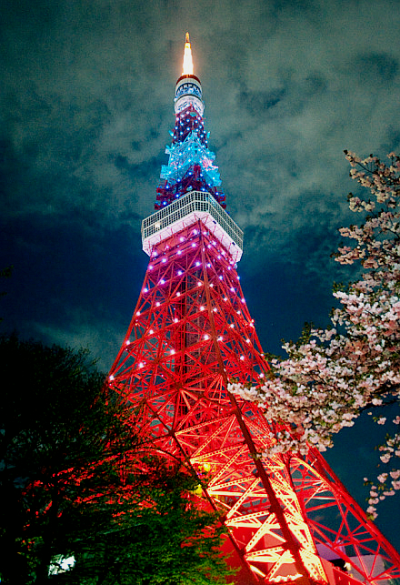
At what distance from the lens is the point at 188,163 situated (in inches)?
1011

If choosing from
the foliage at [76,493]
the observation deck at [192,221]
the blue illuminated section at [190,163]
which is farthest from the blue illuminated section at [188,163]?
the foliage at [76,493]

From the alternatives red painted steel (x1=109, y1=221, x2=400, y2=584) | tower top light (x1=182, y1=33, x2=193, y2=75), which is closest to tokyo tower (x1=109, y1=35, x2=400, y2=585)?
red painted steel (x1=109, y1=221, x2=400, y2=584)

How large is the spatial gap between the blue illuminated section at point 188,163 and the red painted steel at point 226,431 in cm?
443

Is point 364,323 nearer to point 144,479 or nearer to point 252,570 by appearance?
point 144,479

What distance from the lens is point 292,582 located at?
29.7 feet

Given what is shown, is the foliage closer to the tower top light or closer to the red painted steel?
the red painted steel

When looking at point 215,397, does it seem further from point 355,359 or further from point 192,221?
point 355,359

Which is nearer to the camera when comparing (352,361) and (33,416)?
(352,361)

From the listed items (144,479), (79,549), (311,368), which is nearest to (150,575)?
(79,549)

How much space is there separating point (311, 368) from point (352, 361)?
0.61 metres

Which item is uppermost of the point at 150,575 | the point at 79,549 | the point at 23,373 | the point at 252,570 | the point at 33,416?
the point at 23,373

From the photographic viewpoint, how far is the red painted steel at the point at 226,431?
10.3 m

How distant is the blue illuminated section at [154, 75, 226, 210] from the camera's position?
2464 cm

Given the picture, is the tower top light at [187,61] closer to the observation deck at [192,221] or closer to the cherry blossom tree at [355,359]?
the observation deck at [192,221]
